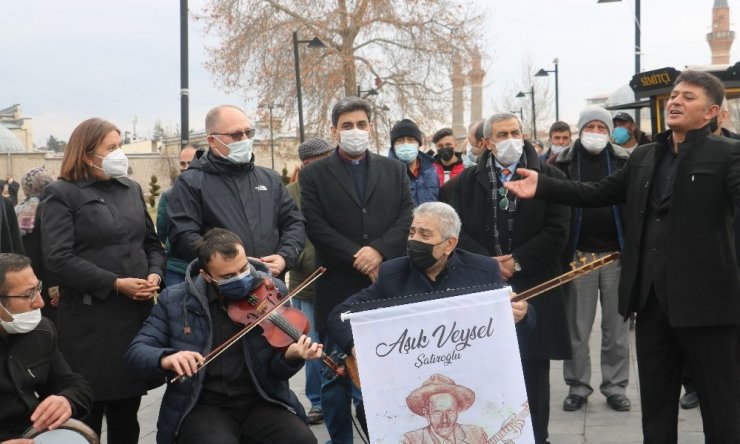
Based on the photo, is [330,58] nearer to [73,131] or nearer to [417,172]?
[417,172]

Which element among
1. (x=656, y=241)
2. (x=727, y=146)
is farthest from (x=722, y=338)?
(x=727, y=146)

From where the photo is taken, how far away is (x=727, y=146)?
177 inches

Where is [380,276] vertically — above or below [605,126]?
below

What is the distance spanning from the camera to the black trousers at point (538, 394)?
5340mm

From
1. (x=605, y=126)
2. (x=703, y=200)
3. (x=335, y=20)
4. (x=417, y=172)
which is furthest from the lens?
(x=335, y=20)

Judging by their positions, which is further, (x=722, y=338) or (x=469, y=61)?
(x=469, y=61)

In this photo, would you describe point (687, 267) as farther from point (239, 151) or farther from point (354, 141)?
point (239, 151)

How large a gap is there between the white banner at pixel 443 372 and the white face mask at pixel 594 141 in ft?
10.1

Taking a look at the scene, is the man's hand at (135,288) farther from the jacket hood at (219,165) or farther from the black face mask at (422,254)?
the black face mask at (422,254)

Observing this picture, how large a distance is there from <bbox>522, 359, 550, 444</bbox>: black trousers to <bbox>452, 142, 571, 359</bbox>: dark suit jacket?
0.08 metres

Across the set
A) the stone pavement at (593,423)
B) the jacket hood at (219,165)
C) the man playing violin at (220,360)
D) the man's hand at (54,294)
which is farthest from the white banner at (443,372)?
the man's hand at (54,294)

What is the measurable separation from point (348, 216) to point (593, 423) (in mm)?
2225

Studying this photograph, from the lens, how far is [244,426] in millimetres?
4547

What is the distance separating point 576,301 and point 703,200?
2465 mm
